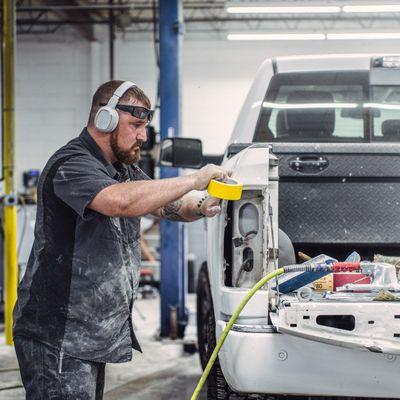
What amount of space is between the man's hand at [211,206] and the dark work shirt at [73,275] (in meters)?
0.45

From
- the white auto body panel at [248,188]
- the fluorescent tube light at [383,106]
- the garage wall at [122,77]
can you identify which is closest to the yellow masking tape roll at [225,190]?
the white auto body panel at [248,188]

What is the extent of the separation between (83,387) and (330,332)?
0.88m

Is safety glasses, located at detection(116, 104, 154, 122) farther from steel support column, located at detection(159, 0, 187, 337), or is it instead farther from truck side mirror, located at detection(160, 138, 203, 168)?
steel support column, located at detection(159, 0, 187, 337)

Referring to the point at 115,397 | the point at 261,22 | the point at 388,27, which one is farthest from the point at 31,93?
the point at 115,397

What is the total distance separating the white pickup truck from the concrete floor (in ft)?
1.48

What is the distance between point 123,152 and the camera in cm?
279

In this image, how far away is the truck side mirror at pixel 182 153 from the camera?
3.95m

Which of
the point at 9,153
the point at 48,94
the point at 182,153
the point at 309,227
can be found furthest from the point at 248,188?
the point at 48,94

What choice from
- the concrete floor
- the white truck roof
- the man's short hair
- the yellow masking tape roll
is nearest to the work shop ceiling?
the concrete floor

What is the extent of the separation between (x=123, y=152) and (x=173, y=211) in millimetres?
469

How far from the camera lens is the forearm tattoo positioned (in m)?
3.14

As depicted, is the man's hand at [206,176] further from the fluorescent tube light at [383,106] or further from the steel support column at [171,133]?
the steel support column at [171,133]

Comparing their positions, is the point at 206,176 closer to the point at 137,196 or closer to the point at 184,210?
the point at 137,196

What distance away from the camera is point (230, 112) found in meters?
14.2
